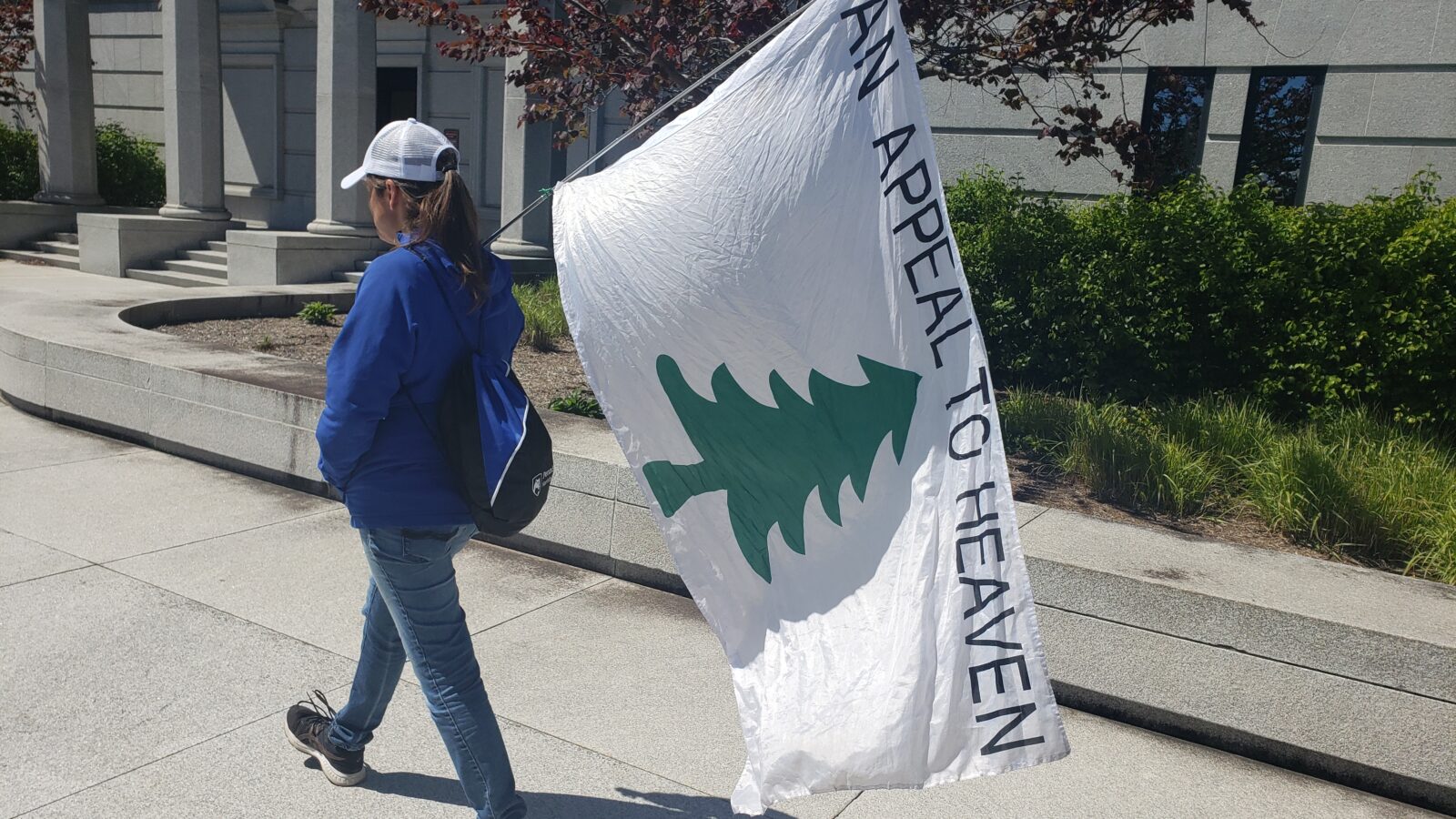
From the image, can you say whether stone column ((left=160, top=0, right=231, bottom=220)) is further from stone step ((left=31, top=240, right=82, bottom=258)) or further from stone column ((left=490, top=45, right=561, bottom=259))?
stone column ((left=490, top=45, right=561, bottom=259))

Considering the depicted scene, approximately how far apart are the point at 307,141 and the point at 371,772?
17.9 meters

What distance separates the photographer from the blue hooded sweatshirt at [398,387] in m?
2.64

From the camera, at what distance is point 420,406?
9.04 ft

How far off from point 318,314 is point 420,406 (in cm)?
808

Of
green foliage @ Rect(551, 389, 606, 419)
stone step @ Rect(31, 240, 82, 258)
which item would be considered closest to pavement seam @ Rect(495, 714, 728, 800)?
green foliage @ Rect(551, 389, 606, 419)

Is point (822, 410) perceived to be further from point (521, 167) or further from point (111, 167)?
point (111, 167)

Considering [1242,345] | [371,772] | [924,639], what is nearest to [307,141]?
[1242,345]

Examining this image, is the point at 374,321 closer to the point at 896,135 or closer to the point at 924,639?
the point at 896,135

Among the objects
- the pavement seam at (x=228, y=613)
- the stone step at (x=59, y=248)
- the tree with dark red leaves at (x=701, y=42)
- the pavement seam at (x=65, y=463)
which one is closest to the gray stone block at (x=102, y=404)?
the pavement seam at (x=65, y=463)

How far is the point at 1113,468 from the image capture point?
552 centimetres

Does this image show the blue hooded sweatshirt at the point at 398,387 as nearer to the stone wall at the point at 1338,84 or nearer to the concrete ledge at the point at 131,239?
the stone wall at the point at 1338,84

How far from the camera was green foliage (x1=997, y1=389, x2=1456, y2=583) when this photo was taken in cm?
471

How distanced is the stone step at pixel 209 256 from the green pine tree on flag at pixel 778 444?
1423 centimetres

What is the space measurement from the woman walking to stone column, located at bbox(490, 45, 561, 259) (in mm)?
10121
